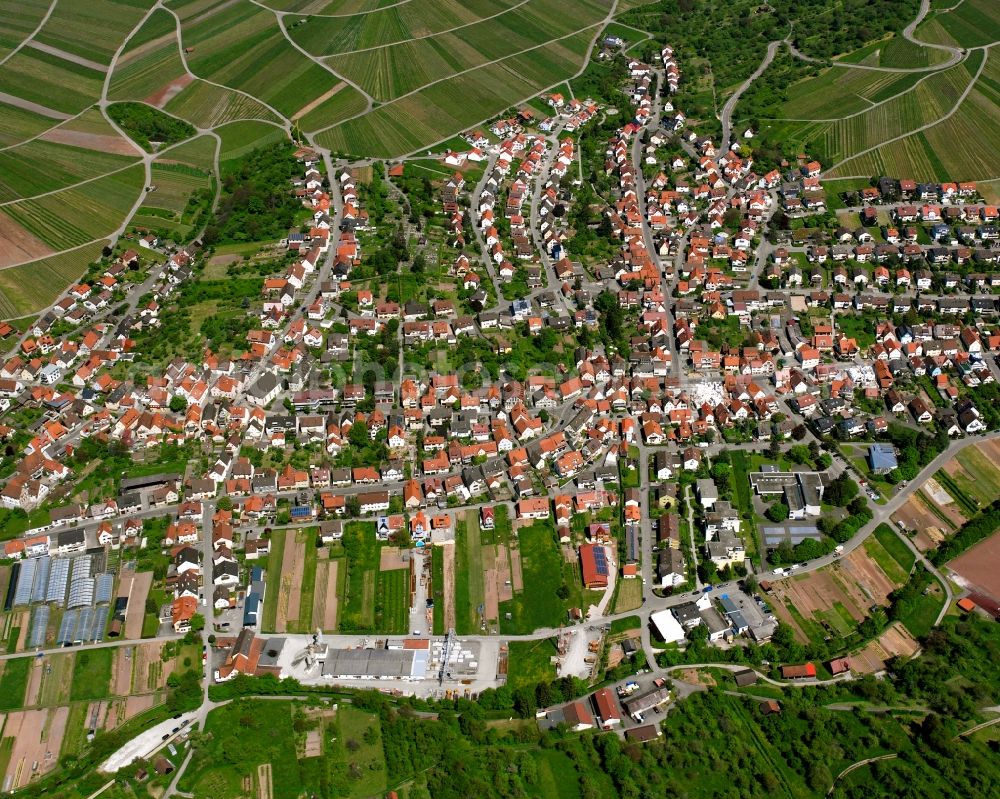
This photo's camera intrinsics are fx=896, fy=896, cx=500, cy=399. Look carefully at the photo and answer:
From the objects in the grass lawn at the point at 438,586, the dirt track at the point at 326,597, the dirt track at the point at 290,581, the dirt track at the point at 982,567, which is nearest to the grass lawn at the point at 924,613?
the dirt track at the point at 982,567

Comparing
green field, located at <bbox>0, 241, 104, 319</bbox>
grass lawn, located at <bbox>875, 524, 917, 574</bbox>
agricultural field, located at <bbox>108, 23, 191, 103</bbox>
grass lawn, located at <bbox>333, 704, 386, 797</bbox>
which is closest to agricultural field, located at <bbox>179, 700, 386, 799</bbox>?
grass lawn, located at <bbox>333, 704, 386, 797</bbox>

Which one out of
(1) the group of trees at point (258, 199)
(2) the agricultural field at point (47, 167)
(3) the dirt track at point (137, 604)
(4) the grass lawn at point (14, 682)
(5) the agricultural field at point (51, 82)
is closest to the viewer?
(4) the grass lawn at point (14, 682)

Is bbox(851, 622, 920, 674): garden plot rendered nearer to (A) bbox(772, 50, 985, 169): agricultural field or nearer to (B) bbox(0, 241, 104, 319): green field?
(A) bbox(772, 50, 985, 169): agricultural field

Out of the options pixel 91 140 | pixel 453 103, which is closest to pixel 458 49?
pixel 453 103

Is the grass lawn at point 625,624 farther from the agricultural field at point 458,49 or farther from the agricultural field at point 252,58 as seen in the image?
the agricultural field at point 252,58

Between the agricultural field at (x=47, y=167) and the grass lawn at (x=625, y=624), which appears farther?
the agricultural field at (x=47, y=167)

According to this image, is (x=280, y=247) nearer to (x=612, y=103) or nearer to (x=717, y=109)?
(x=612, y=103)
